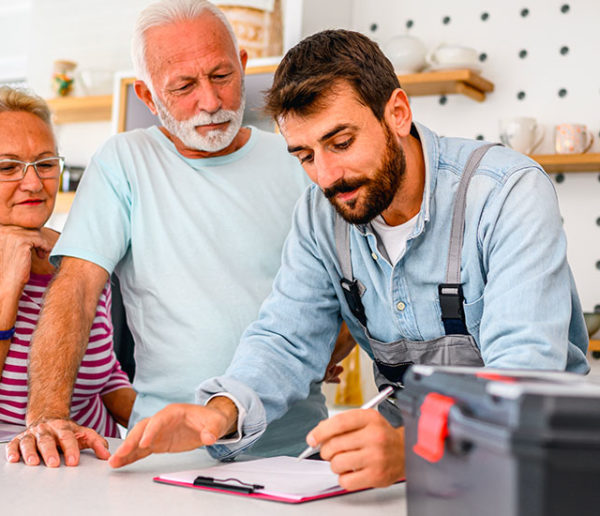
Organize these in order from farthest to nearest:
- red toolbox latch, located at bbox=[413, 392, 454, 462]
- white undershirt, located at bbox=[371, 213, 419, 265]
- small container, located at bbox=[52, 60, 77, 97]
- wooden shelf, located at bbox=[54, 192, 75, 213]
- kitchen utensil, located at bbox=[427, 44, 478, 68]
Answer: small container, located at bbox=[52, 60, 77, 97]
wooden shelf, located at bbox=[54, 192, 75, 213]
kitchen utensil, located at bbox=[427, 44, 478, 68]
white undershirt, located at bbox=[371, 213, 419, 265]
red toolbox latch, located at bbox=[413, 392, 454, 462]

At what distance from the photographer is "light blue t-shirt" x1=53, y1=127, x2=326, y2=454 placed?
1675mm

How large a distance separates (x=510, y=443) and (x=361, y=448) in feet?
1.44

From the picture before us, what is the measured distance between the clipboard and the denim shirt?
0.30 ft

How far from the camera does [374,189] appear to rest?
1.27 m

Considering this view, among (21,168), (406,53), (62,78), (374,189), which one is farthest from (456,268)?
(62,78)

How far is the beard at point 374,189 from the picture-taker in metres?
1.27

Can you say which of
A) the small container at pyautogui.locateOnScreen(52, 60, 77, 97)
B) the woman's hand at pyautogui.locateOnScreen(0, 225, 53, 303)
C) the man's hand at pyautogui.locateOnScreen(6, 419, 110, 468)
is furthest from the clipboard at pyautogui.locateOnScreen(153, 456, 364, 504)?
the small container at pyautogui.locateOnScreen(52, 60, 77, 97)

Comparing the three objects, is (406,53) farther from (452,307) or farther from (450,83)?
(452,307)

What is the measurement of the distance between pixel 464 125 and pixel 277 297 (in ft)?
6.20

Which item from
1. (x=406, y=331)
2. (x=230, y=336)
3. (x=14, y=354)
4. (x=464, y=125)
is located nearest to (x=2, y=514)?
(x=406, y=331)

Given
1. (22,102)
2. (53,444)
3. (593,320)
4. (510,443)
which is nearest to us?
(510,443)

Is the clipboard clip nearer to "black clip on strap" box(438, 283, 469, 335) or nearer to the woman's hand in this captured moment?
"black clip on strap" box(438, 283, 469, 335)

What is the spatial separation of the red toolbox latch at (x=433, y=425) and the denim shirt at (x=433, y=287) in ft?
1.24

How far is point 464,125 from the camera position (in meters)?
3.09
